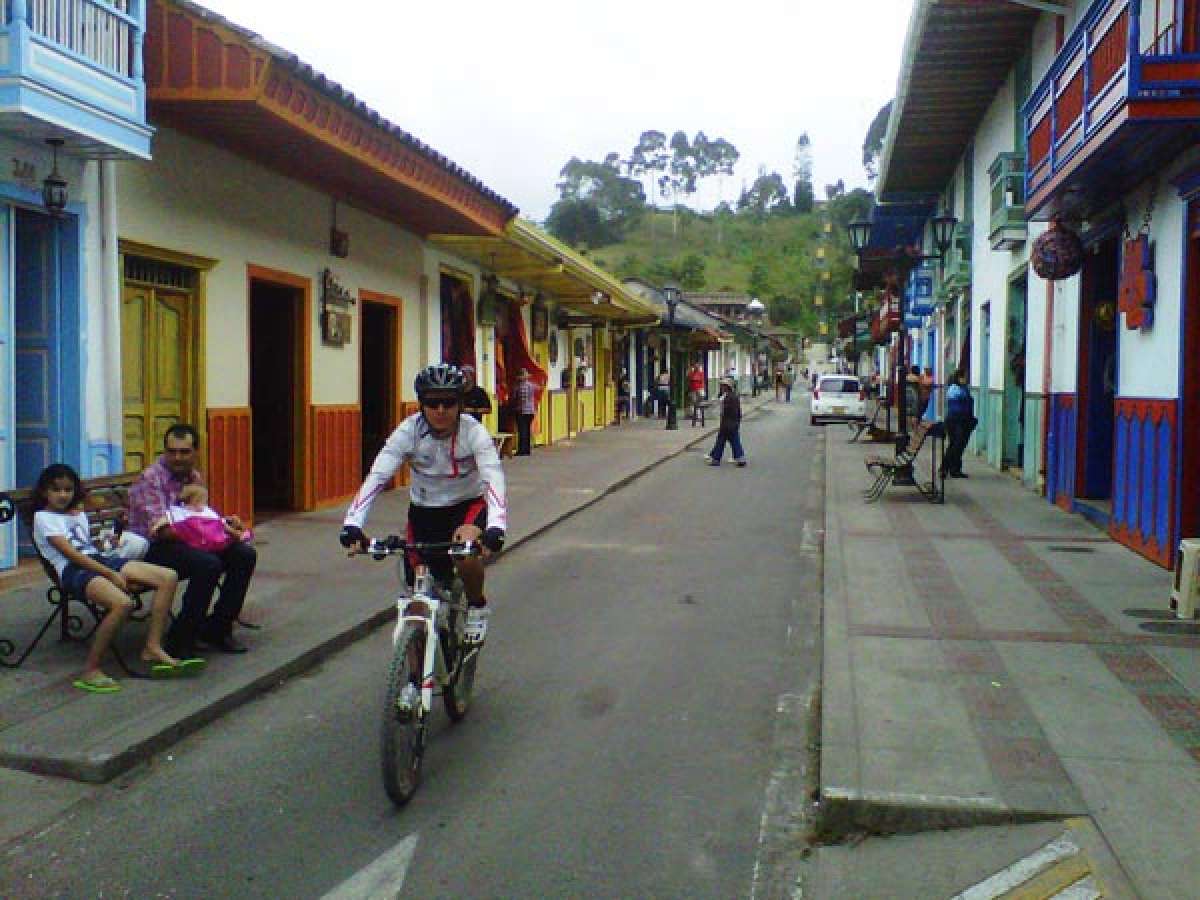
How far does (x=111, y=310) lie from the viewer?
363 inches

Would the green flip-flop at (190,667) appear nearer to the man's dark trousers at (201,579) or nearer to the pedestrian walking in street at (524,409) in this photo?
the man's dark trousers at (201,579)

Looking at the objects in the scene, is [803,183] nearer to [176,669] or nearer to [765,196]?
[765,196]

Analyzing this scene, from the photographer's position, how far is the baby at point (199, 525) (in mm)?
6801

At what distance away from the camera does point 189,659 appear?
6.66 m

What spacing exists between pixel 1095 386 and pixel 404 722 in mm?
10565

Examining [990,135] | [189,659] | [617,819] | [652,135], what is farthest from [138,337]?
[652,135]

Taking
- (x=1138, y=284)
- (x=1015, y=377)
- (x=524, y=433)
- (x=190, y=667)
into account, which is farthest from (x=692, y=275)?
(x=190, y=667)

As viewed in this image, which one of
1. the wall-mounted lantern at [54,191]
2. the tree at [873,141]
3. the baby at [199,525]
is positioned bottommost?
the baby at [199,525]

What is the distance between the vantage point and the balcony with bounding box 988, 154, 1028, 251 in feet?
52.7

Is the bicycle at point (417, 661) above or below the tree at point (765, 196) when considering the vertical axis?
below

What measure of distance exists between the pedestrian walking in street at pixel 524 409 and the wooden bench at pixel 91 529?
1407cm

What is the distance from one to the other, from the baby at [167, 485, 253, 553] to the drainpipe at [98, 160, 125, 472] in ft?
8.77

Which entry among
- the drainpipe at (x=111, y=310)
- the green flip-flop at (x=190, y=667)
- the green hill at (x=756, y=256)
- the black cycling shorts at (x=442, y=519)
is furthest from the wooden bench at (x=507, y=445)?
the green hill at (x=756, y=256)

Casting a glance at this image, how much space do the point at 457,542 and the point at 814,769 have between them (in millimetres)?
1850
